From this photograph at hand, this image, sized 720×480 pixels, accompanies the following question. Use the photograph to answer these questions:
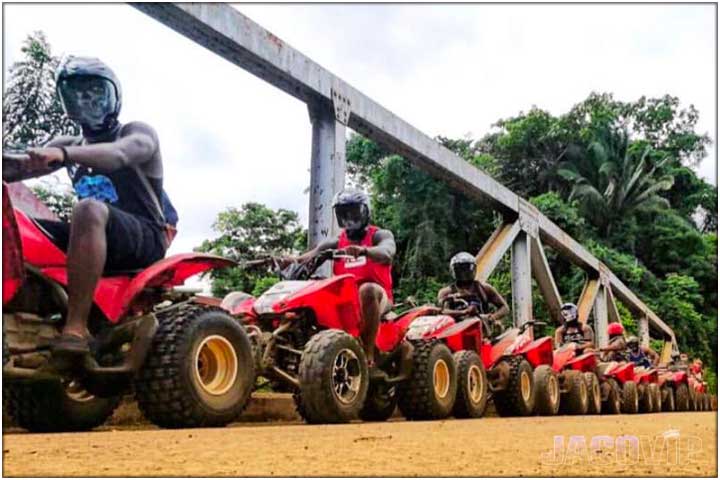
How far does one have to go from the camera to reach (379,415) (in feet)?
18.3

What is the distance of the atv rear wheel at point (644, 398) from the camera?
11.6 metres

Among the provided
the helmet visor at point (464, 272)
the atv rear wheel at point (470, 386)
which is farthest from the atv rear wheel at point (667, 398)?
the atv rear wheel at point (470, 386)

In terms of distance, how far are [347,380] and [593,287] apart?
41.4ft

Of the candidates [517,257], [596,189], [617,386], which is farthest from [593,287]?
[596,189]

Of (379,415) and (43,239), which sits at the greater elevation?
(43,239)

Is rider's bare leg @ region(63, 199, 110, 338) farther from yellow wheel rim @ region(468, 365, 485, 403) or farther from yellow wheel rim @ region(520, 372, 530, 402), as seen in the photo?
yellow wheel rim @ region(520, 372, 530, 402)

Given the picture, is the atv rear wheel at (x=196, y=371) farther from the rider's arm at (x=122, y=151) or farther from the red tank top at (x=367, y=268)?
the red tank top at (x=367, y=268)

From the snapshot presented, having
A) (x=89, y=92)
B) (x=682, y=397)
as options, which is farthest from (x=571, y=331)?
(x=89, y=92)

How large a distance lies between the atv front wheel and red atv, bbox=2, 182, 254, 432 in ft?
22.4

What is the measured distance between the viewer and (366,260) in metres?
5.33

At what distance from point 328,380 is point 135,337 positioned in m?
1.04

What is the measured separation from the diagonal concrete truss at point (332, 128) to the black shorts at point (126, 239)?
2470 millimetres

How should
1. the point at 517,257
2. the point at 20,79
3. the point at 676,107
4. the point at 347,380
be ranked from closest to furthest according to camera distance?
the point at 347,380 → the point at 20,79 → the point at 517,257 → the point at 676,107

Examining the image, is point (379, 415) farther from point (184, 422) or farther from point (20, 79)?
point (20, 79)
